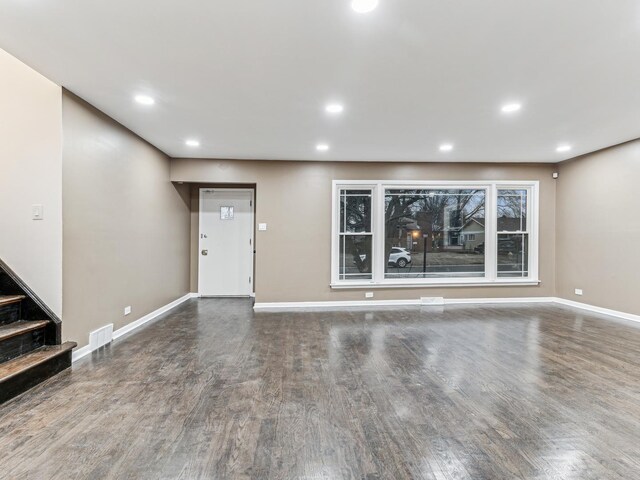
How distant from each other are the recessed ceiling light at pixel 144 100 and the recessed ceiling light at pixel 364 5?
2.21m

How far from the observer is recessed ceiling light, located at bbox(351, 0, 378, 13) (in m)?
1.89

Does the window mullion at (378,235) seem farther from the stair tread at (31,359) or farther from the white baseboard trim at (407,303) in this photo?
the stair tread at (31,359)

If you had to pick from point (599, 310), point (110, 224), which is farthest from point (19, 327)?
point (599, 310)

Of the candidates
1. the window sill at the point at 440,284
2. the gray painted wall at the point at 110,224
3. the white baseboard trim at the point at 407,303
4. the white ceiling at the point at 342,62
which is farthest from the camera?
the window sill at the point at 440,284

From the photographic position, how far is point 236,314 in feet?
16.8

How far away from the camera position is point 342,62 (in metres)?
2.55

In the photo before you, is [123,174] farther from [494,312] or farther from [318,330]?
[494,312]

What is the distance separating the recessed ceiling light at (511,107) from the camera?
3385 millimetres

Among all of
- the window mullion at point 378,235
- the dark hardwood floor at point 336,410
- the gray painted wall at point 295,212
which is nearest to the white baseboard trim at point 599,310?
the dark hardwood floor at point 336,410

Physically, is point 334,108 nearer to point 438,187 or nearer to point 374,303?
point 438,187

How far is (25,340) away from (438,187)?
584 cm

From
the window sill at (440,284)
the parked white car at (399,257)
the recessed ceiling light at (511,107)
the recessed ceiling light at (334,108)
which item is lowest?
the window sill at (440,284)

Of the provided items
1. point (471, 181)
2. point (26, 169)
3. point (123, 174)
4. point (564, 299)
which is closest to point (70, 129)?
point (26, 169)

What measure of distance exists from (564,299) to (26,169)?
7637 millimetres
